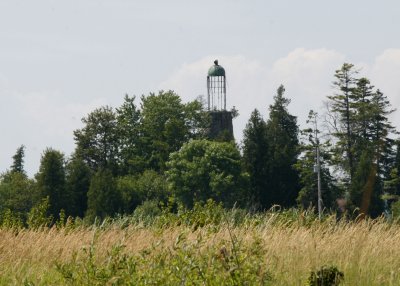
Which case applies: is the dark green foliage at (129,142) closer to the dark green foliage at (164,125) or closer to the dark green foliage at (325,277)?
the dark green foliage at (164,125)

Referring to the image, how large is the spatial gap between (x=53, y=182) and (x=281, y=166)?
18494 millimetres

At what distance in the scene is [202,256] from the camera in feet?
30.3

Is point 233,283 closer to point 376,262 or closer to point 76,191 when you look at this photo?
point 376,262

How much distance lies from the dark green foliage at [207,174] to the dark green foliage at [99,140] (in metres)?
9.76

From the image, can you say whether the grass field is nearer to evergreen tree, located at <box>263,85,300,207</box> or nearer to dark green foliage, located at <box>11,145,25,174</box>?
evergreen tree, located at <box>263,85,300,207</box>

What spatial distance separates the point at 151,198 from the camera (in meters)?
77.1

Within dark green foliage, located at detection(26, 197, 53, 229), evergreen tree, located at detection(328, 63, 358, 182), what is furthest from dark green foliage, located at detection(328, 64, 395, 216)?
dark green foliage, located at detection(26, 197, 53, 229)

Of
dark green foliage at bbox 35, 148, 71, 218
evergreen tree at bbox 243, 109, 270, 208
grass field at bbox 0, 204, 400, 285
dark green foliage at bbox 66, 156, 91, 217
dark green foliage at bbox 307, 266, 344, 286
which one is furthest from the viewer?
evergreen tree at bbox 243, 109, 270, 208

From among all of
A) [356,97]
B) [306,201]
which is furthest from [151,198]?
[356,97]

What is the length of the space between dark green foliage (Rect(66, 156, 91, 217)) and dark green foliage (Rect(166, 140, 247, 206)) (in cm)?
754

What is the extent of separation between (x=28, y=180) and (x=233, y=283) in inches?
2996

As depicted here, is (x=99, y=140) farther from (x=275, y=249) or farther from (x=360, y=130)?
(x=275, y=249)

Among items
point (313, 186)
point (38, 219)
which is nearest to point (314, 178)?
point (313, 186)

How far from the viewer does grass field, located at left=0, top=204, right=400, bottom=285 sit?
352 inches
